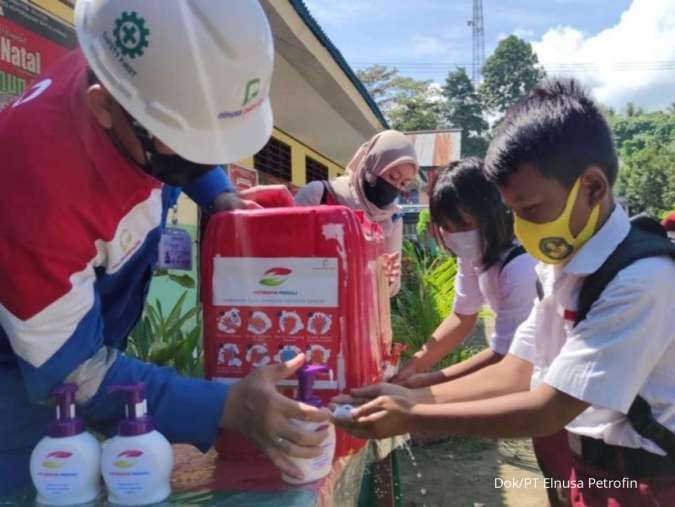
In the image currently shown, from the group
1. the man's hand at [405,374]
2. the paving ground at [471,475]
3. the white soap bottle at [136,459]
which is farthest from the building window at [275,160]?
the white soap bottle at [136,459]

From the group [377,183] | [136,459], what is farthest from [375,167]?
[136,459]

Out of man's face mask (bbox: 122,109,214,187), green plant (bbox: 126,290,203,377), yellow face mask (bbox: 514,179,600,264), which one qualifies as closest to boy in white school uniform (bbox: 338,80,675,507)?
yellow face mask (bbox: 514,179,600,264)

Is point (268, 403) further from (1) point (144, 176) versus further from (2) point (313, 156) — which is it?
(2) point (313, 156)

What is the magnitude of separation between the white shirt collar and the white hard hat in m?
0.82

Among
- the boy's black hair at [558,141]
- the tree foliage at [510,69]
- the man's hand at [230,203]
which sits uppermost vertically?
the tree foliage at [510,69]

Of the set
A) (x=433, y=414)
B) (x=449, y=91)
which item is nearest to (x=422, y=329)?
(x=433, y=414)

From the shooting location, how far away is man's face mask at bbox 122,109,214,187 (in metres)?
1.12

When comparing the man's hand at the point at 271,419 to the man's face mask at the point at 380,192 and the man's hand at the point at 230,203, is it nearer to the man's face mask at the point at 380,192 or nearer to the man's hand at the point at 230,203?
the man's hand at the point at 230,203

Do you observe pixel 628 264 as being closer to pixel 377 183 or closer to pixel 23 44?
pixel 377 183

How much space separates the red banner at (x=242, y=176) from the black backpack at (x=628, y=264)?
4.16m

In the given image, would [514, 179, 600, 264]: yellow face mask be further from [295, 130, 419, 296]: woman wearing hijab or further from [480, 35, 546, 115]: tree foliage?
[480, 35, 546, 115]: tree foliage

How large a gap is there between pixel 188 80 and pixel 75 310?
0.44 meters

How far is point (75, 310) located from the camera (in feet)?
3.40

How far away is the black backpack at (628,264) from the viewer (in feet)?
4.36
